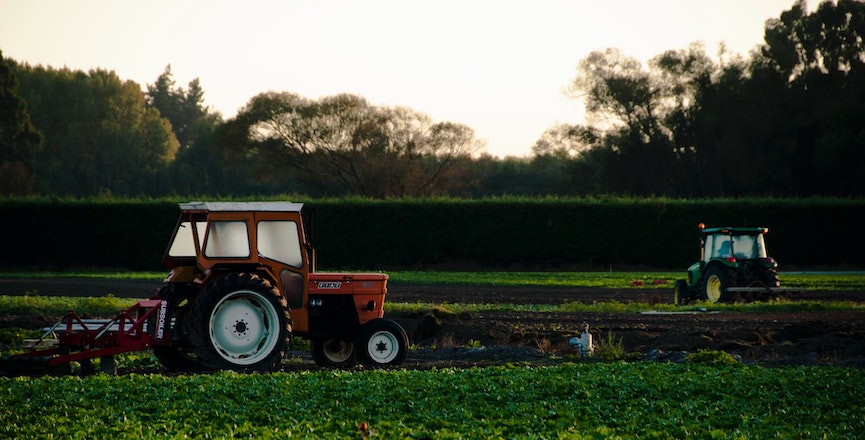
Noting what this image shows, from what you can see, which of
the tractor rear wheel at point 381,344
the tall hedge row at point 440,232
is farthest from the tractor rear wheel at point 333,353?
the tall hedge row at point 440,232

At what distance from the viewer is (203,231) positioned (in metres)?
14.3

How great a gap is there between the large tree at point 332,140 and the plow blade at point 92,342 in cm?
5149

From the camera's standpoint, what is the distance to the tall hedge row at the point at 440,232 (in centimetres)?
4316

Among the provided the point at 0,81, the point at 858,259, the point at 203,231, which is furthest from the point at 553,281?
the point at 0,81

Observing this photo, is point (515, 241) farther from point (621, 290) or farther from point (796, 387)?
point (796, 387)

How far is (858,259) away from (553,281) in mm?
17607

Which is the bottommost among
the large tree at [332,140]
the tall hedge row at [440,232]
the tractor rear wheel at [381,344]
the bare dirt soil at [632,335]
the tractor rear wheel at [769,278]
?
the bare dirt soil at [632,335]

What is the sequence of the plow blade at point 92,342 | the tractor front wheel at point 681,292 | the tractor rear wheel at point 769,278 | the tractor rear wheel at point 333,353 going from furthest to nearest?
the tractor front wheel at point 681,292, the tractor rear wheel at point 769,278, the tractor rear wheel at point 333,353, the plow blade at point 92,342

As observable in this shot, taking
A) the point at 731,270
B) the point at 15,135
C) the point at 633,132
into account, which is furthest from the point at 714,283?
the point at 15,135

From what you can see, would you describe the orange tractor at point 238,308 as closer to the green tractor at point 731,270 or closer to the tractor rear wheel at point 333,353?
the tractor rear wheel at point 333,353

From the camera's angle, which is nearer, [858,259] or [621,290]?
[621,290]

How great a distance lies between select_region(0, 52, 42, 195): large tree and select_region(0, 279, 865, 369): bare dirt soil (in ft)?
170

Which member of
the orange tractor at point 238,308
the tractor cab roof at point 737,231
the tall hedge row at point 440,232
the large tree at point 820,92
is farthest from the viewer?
the large tree at point 820,92

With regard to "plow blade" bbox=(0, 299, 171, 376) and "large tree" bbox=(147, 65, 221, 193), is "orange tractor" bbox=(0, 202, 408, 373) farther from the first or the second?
"large tree" bbox=(147, 65, 221, 193)
